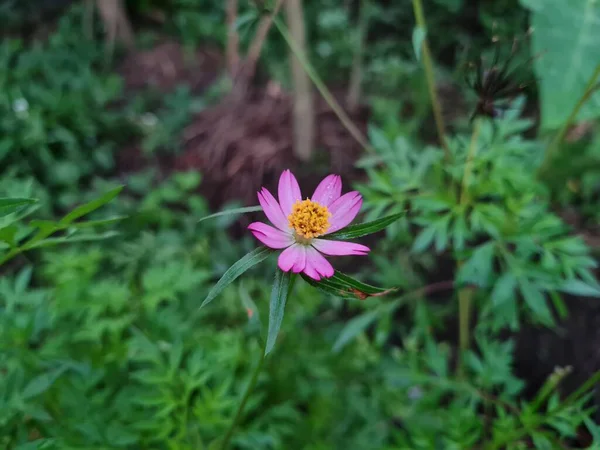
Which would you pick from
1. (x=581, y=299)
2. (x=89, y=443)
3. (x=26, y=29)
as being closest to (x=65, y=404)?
(x=89, y=443)

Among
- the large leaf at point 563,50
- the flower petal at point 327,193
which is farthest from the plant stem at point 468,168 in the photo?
the flower petal at point 327,193

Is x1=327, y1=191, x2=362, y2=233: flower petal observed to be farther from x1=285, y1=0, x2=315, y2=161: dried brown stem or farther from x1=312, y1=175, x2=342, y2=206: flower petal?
x1=285, y1=0, x2=315, y2=161: dried brown stem

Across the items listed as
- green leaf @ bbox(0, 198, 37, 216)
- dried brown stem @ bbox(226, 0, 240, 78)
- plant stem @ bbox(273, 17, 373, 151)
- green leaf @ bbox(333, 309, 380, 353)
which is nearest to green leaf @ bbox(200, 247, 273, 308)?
green leaf @ bbox(0, 198, 37, 216)

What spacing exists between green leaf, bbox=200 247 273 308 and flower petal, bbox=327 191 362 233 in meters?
0.09

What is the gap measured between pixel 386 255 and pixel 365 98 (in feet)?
2.61

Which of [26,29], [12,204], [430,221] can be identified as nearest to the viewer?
[12,204]

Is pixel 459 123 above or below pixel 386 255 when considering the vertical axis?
above

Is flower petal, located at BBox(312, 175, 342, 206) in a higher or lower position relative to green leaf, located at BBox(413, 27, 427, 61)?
lower

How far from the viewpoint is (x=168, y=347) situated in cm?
102

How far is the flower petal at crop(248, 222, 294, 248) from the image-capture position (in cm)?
56

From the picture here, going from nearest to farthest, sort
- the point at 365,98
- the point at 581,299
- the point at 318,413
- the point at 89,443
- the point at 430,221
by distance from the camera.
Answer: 1. the point at 89,443
2. the point at 430,221
3. the point at 318,413
4. the point at 581,299
5. the point at 365,98

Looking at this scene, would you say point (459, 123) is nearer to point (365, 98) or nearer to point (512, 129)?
point (365, 98)

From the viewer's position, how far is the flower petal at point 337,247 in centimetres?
57

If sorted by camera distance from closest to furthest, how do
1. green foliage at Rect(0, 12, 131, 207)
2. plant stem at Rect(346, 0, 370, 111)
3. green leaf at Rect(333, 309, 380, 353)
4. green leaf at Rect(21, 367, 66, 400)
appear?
1. green leaf at Rect(21, 367, 66, 400)
2. green leaf at Rect(333, 309, 380, 353)
3. plant stem at Rect(346, 0, 370, 111)
4. green foliage at Rect(0, 12, 131, 207)
